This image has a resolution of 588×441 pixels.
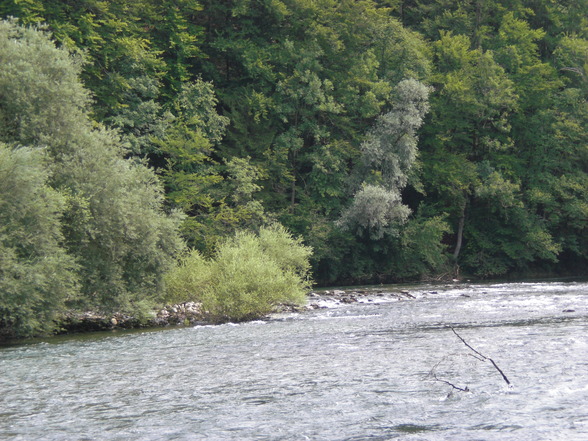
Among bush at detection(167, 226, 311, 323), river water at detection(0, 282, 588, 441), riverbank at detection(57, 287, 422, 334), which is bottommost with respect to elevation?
riverbank at detection(57, 287, 422, 334)

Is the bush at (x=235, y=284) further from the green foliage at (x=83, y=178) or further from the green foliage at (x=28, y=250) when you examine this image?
the green foliage at (x=28, y=250)

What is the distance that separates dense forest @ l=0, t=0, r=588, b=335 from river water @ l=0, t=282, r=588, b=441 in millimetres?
9952

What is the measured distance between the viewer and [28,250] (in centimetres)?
2169

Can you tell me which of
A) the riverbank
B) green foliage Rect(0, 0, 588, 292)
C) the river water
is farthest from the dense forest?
the river water

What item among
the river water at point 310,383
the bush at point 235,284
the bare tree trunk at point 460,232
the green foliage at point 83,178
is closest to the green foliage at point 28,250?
the river water at point 310,383

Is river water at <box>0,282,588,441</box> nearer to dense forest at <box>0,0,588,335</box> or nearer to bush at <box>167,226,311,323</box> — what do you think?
bush at <box>167,226,311,323</box>

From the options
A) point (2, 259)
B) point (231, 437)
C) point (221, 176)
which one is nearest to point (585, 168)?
point (221, 176)

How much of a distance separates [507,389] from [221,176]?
32.8 m

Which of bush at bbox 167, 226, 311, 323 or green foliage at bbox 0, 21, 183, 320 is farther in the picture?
bush at bbox 167, 226, 311, 323

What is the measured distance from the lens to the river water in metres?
11.4

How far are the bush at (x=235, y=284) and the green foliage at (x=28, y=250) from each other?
6.03 metres

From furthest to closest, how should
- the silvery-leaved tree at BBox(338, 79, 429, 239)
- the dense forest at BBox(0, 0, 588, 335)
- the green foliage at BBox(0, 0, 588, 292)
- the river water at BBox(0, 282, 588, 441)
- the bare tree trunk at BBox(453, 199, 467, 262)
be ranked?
the bare tree trunk at BBox(453, 199, 467, 262) → the silvery-leaved tree at BBox(338, 79, 429, 239) → the green foliage at BBox(0, 0, 588, 292) → the dense forest at BBox(0, 0, 588, 335) → the river water at BBox(0, 282, 588, 441)

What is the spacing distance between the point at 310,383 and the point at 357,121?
→ 39318 millimetres

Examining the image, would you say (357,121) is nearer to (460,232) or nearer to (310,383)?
(460,232)
